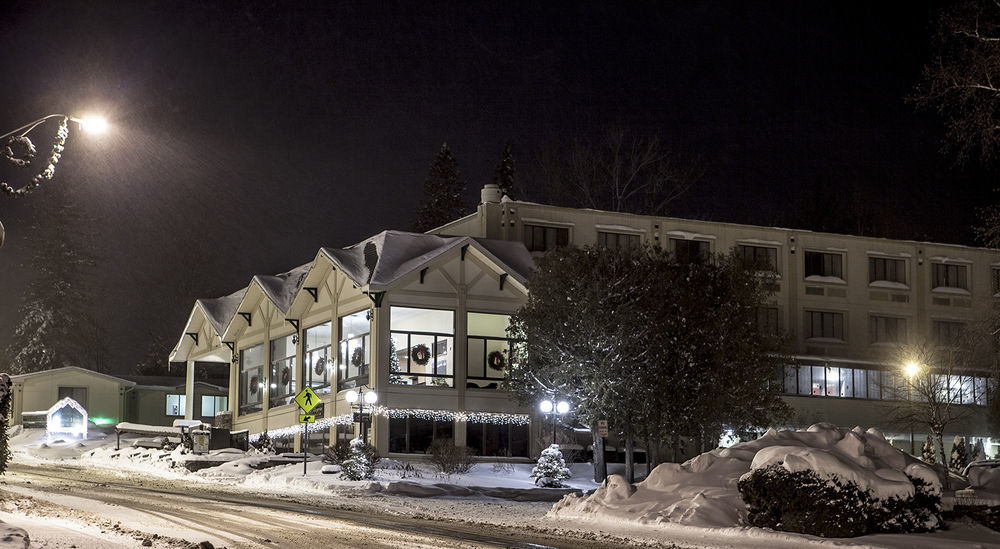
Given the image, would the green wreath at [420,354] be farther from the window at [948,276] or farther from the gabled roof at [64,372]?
the gabled roof at [64,372]

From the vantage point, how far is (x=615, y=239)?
50.6 meters

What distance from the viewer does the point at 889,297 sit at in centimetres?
5594

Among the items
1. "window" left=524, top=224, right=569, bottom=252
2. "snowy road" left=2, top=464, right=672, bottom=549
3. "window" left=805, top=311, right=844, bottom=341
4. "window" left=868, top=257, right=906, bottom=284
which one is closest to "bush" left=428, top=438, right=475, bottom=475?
"snowy road" left=2, top=464, right=672, bottom=549

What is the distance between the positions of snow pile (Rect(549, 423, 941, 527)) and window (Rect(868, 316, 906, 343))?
34.3 meters

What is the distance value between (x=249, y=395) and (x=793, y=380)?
24.1 meters

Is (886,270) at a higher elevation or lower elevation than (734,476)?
higher

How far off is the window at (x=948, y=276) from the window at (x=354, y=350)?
29454 mm

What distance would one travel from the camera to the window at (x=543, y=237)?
A: 4847cm

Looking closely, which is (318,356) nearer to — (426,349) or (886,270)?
(426,349)

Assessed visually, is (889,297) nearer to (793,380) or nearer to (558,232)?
(793,380)

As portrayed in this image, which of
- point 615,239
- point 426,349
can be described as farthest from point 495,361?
point 615,239

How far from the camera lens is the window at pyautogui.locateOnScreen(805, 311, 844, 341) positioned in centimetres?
5453

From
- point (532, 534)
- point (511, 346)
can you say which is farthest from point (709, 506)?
point (511, 346)

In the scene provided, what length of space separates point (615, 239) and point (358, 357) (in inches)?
549
